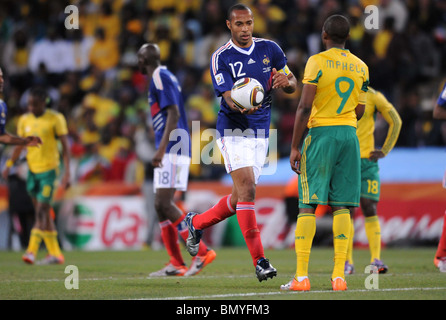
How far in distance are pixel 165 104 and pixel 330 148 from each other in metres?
2.86

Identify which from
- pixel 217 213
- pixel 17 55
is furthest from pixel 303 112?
pixel 17 55

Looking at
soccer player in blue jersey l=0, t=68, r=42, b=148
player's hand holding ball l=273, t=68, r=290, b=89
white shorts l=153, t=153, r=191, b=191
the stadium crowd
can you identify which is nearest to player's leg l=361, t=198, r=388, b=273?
white shorts l=153, t=153, r=191, b=191

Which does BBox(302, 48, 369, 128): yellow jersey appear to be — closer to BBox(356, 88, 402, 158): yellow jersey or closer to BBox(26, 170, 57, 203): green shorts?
BBox(356, 88, 402, 158): yellow jersey

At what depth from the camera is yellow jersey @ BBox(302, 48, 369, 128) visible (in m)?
6.92

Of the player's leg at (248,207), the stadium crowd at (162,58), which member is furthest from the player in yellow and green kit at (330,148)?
the stadium crowd at (162,58)

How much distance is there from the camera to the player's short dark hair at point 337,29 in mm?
7000

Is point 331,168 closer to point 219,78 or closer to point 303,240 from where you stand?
point 303,240

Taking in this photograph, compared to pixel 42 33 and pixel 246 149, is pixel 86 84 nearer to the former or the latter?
pixel 42 33

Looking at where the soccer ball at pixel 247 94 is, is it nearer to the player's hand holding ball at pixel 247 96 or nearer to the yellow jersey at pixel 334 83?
the player's hand holding ball at pixel 247 96

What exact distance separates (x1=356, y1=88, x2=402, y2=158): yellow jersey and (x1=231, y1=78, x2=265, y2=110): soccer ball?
9.22ft

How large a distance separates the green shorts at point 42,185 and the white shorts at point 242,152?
197 inches
